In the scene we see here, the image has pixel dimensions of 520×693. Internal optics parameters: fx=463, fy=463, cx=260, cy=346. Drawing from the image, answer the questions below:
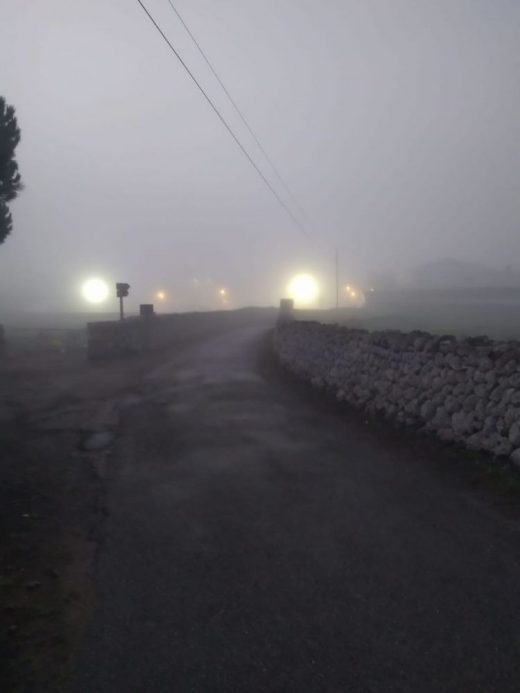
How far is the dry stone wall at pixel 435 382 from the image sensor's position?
6859mm

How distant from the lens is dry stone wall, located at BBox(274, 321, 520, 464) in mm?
6859

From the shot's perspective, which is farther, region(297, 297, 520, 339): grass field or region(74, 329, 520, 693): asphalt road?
region(297, 297, 520, 339): grass field

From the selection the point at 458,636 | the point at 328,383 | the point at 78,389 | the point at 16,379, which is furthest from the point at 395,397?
the point at 16,379

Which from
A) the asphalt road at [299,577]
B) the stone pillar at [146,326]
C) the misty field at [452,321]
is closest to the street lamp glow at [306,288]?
the misty field at [452,321]

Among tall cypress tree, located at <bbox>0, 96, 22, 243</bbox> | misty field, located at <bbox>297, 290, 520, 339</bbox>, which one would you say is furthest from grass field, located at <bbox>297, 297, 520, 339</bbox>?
tall cypress tree, located at <bbox>0, 96, 22, 243</bbox>

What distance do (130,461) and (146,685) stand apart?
4.97 m

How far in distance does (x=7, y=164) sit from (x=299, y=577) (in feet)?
75.0

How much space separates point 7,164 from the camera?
20984 millimetres

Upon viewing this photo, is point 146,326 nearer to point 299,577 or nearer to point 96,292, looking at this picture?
point 299,577

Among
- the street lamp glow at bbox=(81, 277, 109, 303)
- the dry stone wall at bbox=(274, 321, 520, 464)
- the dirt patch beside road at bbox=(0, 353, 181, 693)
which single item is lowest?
the dirt patch beside road at bbox=(0, 353, 181, 693)

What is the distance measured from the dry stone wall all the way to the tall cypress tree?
671 inches

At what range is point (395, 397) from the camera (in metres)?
9.42

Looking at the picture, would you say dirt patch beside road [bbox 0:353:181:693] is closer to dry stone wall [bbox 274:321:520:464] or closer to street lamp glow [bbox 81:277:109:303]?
dry stone wall [bbox 274:321:520:464]

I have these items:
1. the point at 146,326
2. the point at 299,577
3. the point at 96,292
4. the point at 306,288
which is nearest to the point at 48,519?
the point at 299,577
